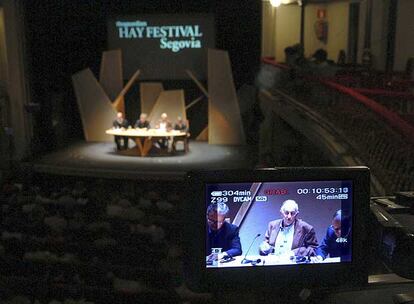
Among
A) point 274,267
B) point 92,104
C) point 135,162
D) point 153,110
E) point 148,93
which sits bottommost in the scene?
point 135,162

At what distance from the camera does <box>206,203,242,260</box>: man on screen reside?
5.52ft

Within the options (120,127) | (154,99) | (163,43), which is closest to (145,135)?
(120,127)

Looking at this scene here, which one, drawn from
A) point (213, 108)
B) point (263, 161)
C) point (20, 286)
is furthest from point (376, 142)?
point (213, 108)

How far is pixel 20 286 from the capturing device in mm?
5320

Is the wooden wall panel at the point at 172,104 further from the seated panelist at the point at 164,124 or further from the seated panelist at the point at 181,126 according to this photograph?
the seated panelist at the point at 181,126

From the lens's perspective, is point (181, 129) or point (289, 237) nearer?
point (289, 237)

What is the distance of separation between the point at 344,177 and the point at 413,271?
13.0 inches

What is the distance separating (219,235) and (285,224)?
21 centimetres

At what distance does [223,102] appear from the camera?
13625 millimetres

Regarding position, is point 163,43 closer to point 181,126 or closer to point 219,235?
point 181,126

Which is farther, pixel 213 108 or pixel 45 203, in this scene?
pixel 213 108

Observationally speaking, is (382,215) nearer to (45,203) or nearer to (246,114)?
(45,203)

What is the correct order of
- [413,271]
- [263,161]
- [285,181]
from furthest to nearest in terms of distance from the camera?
[263,161] → [285,181] → [413,271]

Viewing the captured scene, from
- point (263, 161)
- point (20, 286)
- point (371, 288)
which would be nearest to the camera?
point (371, 288)
